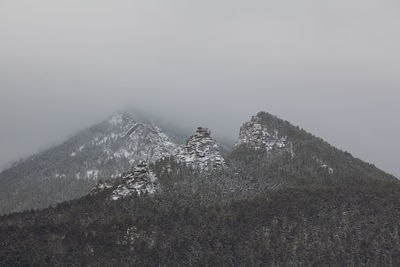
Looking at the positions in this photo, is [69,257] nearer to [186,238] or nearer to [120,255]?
[120,255]

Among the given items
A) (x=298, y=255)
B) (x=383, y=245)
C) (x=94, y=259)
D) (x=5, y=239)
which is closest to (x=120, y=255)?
(x=94, y=259)

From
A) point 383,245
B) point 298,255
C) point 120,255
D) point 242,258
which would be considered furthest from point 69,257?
point 383,245

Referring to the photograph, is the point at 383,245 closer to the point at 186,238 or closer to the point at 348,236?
the point at 348,236

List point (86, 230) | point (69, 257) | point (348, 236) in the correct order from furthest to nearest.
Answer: point (348, 236), point (86, 230), point (69, 257)

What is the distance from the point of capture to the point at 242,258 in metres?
194

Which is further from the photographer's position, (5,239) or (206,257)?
(206,257)

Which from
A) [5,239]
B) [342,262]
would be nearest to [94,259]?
[5,239]

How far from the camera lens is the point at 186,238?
194 meters

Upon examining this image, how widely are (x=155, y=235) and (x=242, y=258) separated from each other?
44.2m

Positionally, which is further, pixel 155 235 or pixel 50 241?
pixel 155 235

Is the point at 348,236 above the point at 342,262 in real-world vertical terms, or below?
above

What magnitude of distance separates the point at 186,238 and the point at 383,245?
9666 centimetres

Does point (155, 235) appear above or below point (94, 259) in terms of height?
above

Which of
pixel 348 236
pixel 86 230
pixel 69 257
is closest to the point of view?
pixel 69 257
